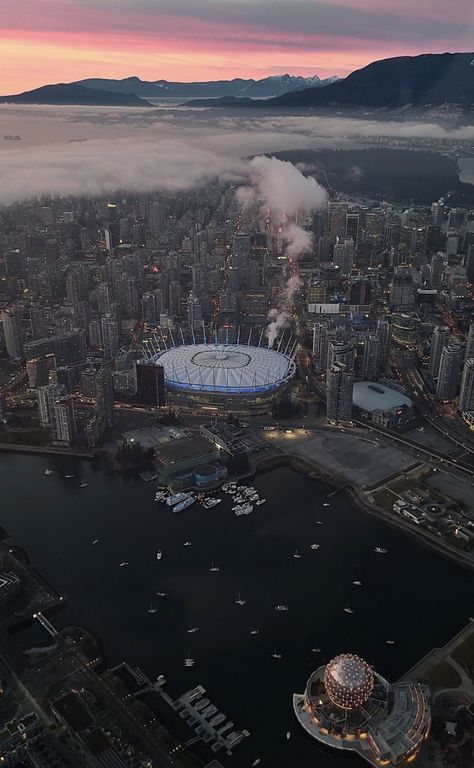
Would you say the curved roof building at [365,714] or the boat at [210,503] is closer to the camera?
the curved roof building at [365,714]

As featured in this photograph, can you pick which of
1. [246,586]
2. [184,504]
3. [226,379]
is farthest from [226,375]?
[246,586]

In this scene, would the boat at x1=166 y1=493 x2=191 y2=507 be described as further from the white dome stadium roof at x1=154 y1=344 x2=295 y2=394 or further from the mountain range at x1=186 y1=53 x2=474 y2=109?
the mountain range at x1=186 y1=53 x2=474 y2=109

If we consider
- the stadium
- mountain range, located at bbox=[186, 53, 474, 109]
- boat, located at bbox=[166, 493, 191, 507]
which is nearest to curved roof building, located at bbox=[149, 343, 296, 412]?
the stadium

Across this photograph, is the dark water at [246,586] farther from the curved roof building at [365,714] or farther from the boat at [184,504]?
the curved roof building at [365,714]

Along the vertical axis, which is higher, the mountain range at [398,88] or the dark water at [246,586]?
the mountain range at [398,88]

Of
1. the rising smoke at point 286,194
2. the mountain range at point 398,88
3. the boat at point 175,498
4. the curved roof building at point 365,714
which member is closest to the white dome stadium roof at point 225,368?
the boat at point 175,498
